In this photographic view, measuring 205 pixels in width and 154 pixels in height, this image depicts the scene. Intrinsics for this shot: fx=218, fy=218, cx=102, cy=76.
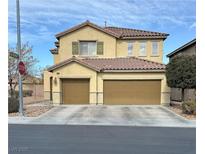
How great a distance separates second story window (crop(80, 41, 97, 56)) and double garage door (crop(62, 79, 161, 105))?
4.01 metres

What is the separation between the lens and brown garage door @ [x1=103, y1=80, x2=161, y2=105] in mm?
19938

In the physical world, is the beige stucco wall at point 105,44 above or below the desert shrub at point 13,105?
above

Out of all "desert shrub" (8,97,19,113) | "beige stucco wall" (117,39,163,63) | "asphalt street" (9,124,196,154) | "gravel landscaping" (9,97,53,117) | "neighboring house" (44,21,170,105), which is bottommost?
"gravel landscaping" (9,97,53,117)

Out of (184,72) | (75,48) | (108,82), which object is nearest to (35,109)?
(108,82)

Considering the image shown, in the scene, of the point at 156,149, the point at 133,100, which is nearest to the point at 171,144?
the point at 156,149

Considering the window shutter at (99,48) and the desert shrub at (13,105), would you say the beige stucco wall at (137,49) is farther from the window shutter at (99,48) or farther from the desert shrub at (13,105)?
the desert shrub at (13,105)

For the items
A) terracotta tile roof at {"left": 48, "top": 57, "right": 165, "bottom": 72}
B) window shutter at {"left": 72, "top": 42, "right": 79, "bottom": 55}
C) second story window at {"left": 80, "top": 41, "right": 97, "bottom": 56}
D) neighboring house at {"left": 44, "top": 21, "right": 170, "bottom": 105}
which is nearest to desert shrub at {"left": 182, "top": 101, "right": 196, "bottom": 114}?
neighboring house at {"left": 44, "top": 21, "right": 170, "bottom": 105}

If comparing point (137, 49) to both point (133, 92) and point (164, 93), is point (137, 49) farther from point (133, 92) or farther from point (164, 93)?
point (164, 93)

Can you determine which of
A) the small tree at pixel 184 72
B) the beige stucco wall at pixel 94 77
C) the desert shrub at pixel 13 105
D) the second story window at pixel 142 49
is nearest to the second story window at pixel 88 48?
the beige stucco wall at pixel 94 77

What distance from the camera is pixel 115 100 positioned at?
2005 centimetres

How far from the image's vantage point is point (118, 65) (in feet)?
68.3

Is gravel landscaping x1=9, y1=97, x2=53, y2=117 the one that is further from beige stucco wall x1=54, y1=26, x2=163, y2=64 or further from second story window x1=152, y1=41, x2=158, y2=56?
second story window x1=152, y1=41, x2=158, y2=56

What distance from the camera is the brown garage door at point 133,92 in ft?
65.4

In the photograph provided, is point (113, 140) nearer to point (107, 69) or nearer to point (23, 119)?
point (23, 119)
